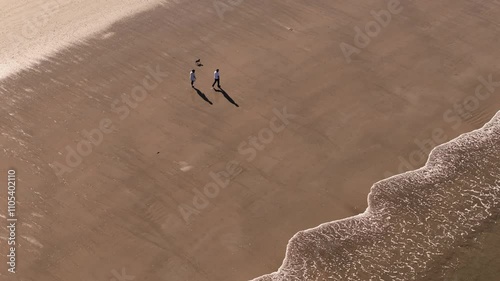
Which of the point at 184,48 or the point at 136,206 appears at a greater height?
the point at 184,48

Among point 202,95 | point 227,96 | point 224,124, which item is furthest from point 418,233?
point 202,95

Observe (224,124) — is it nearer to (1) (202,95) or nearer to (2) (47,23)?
(1) (202,95)

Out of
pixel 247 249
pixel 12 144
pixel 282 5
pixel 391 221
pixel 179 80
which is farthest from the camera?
pixel 282 5

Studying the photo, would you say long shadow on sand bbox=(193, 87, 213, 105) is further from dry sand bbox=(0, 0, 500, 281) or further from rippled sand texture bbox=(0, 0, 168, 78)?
rippled sand texture bbox=(0, 0, 168, 78)

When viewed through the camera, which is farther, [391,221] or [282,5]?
[282,5]

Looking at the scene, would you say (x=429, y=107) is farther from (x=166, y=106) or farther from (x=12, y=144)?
(x=12, y=144)

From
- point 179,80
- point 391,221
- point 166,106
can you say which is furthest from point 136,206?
point 391,221

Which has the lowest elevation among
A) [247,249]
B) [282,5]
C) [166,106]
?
[247,249]
